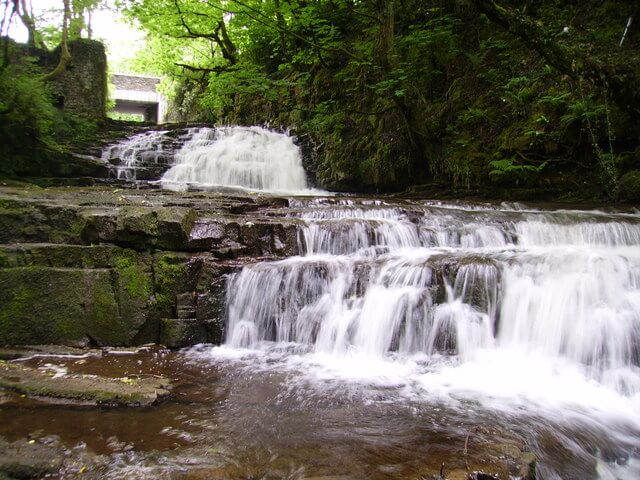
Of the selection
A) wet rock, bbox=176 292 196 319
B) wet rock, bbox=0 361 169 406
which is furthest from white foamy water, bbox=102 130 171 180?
wet rock, bbox=0 361 169 406

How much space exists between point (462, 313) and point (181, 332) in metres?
3.43

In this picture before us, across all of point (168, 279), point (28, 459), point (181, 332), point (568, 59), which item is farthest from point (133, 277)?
point (568, 59)

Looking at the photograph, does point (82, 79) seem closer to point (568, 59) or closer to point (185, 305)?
point (185, 305)

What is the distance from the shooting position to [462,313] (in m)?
4.79

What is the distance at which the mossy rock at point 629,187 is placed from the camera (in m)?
8.34

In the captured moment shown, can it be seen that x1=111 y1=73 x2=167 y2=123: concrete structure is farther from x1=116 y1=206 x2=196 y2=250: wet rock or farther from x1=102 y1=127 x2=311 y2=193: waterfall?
x1=116 y1=206 x2=196 y2=250: wet rock

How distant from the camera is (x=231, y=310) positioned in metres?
5.36

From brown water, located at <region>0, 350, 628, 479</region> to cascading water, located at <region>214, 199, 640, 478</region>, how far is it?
0.38 meters

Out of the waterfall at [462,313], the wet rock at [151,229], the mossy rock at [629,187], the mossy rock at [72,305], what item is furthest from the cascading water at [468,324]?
the mossy rock at [629,187]

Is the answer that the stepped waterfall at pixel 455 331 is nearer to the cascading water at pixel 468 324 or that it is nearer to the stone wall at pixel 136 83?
the cascading water at pixel 468 324

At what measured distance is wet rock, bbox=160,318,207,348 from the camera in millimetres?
5047

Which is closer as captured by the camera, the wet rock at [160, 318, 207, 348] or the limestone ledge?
the limestone ledge

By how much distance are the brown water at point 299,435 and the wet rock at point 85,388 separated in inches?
4.1

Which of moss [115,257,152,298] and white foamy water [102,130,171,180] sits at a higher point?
white foamy water [102,130,171,180]
